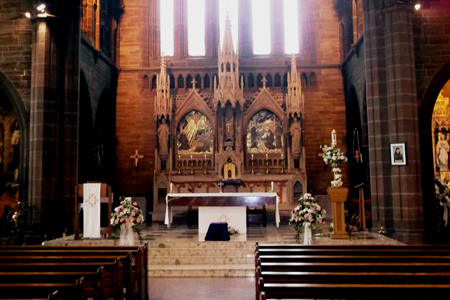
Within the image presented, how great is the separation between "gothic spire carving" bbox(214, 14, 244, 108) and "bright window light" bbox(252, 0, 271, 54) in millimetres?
2694

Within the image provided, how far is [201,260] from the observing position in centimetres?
1135

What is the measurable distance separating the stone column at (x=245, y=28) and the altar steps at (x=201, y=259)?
12847 mm

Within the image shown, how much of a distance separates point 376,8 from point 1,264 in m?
13.1

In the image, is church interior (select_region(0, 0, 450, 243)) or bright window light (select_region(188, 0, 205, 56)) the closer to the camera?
church interior (select_region(0, 0, 450, 243))

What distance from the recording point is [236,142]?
20.4m

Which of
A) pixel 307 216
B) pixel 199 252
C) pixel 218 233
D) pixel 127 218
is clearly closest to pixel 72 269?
pixel 199 252

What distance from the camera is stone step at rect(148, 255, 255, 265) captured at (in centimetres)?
1121

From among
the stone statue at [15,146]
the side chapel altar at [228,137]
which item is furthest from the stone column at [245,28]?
the stone statue at [15,146]

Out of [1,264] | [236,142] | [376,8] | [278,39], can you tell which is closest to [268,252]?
[1,264]

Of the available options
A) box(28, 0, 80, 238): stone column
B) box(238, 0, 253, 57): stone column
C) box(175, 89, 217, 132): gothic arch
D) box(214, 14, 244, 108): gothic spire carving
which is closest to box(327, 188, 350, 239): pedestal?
box(28, 0, 80, 238): stone column

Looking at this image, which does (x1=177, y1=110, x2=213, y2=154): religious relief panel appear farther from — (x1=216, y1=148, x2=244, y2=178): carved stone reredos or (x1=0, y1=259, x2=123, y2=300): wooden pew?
(x1=0, y1=259, x2=123, y2=300): wooden pew

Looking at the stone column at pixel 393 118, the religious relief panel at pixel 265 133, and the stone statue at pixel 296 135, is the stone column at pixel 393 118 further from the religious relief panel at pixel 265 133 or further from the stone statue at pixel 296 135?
the religious relief panel at pixel 265 133

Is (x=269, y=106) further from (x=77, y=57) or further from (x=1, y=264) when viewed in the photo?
(x=1, y=264)

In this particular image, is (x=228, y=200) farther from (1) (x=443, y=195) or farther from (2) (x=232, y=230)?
(1) (x=443, y=195)
